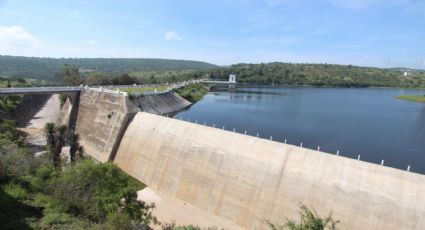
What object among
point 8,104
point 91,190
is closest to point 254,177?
point 91,190

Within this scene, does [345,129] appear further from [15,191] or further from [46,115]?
[46,115]

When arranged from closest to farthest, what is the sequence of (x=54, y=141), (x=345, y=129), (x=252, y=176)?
(x=252, y=176)
(x=54, y=141)
(x=345, y=129)

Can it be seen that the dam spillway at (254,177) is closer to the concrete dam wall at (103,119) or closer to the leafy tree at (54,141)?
the concrete dam wall at (103,119)

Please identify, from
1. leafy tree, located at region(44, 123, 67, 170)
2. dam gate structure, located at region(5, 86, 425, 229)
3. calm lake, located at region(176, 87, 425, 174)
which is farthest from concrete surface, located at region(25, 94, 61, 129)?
leafy tree, located at region(44, 123, 67, 170)

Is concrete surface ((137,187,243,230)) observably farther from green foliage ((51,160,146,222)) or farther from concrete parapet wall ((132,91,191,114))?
concrete parapet wall ((132,91,191,114))

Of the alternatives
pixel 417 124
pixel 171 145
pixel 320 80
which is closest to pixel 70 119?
pixel 171 145

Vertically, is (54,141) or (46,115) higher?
(54,141)

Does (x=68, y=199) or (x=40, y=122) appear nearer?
(x=68, y=199)
